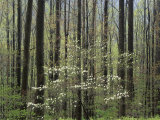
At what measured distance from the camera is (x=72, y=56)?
Answer: 896 cm

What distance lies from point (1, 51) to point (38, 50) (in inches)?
293

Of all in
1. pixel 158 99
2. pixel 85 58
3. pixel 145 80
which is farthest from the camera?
pixel 145 80

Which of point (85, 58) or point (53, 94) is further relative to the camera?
point (85, 58)

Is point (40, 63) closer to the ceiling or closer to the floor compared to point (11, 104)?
closer to the ceiling

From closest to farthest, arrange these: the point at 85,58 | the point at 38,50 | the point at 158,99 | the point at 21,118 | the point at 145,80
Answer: the point at 38,50, the point at 21,118, the point at 85,58, the point at 158,99, the point at 145,80

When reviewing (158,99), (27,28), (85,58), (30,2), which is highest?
(30,2)

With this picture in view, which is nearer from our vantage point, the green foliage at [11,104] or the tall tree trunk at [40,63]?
the tall tree trunk at [40,63]

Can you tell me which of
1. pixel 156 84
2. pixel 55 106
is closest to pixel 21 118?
pixel 55 106

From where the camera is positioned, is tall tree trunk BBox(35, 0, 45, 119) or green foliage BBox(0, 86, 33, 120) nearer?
tall tree trunk BBox(35, 0, 45, 119)

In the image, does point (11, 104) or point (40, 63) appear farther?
point (11, 104)

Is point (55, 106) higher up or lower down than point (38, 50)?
lower down

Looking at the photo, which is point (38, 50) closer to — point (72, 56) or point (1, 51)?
point (72, 56)

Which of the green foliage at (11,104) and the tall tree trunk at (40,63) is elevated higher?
the tall tree trunk at (40,63)

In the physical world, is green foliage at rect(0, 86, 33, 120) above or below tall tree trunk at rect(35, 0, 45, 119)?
below
